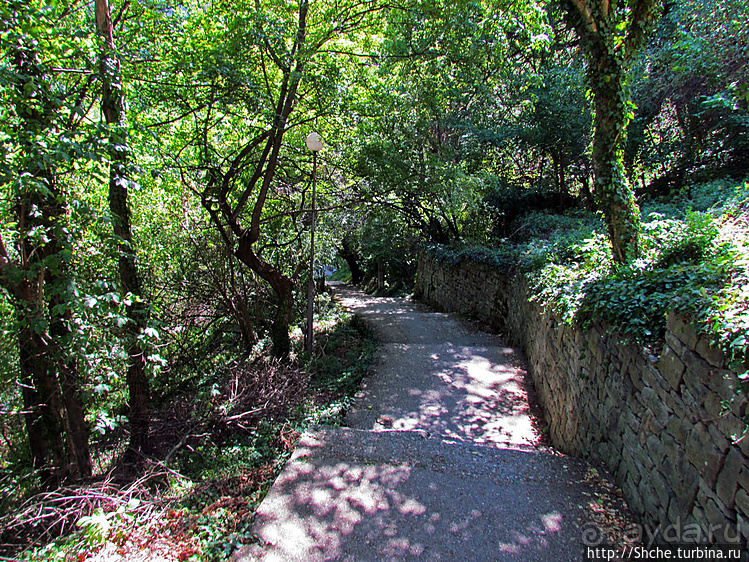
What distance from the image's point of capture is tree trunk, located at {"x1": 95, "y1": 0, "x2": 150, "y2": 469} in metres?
3.31

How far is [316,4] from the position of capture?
6.16 meters

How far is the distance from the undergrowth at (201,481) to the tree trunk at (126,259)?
0.70ft

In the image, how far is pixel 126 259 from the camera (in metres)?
4.10

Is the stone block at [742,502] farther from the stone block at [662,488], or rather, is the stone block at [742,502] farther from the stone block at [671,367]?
the stone block at [671,367]

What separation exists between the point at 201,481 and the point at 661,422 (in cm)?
351

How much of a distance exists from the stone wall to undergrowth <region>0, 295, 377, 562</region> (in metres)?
2.49

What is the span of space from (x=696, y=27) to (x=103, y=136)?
376 inches

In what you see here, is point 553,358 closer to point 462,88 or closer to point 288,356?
point 288,356

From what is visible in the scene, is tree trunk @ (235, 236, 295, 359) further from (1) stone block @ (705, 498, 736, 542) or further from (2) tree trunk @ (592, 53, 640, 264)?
(1) stone block @ (705, 498, 736, 542)

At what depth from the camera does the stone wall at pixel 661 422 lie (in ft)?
5.85

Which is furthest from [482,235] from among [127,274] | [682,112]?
[127,274]

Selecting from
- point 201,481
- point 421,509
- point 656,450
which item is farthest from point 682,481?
point 201,481

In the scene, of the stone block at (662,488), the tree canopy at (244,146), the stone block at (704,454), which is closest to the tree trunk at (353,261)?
the tree canopy at (244,146)

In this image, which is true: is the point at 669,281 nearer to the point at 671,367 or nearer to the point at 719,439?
the point at 671,367
